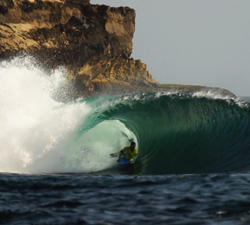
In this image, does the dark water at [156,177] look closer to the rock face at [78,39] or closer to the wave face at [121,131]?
the wave face at [121,131]

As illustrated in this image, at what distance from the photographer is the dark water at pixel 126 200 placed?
21.4 feet

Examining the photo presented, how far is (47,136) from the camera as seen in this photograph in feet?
49.4

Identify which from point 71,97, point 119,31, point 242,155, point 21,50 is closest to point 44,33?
point 21,50

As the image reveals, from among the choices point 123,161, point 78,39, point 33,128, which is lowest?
point 123,161

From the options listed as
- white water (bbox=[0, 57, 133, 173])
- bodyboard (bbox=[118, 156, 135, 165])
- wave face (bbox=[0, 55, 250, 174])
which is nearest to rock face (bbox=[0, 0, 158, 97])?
white water (bbox=[0, 57, 133, 173])

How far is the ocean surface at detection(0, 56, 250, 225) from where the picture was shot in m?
6.98

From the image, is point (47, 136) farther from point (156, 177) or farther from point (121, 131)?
point (156, 177)

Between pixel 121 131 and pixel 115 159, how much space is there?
2.84 m

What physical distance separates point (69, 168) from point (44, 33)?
53.9 m

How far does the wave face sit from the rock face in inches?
1721

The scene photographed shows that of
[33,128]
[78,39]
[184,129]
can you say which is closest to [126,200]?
[33,128]

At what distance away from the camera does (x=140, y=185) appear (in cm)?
910

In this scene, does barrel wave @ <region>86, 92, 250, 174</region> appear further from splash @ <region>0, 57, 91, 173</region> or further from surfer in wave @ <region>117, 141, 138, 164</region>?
splash @ <region>0, 57, 91, 173</region>

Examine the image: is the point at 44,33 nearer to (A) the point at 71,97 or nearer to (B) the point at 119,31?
(A) the point at 71,97
